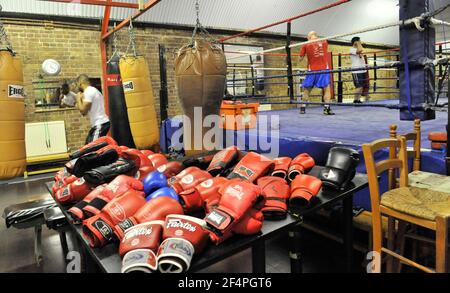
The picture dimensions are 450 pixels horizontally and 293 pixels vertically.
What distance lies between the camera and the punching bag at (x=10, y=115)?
2.57 metres

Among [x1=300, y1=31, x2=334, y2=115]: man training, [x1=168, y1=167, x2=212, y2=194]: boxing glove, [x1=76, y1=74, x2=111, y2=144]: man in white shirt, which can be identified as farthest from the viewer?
[x1=300, y1=31, x2=334, y2=115]: man training

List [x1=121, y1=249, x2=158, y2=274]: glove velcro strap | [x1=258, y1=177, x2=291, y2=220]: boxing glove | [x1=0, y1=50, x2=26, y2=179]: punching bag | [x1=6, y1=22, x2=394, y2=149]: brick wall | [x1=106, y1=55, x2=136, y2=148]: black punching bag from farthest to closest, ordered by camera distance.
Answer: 1. [x1=6, y1=22, x2=394, y2=149]: brick wall
2. [x1=106, y1=55, x2=136, y2=148]: black punching bag
3. [x1=0, y1=50, x2=26, y2=179]: punching bag
4. [x1=258, y1=177, x2=291, y2=220]: boxing glove
5. [x1=121, y1=249, x2=158, y2=274]: glove velcro strap

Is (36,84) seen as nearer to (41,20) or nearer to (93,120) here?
(41,20)

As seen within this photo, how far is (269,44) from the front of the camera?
8148 mm

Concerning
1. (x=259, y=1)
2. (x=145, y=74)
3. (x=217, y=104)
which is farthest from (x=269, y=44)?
(x=217, y=104)

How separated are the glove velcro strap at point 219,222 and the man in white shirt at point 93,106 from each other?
3.29 metres

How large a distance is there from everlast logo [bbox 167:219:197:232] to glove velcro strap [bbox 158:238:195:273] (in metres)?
0.07

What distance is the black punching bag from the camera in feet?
13.7

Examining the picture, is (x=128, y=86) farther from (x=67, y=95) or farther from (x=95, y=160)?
(x=95, y=160)

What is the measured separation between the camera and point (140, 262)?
1004 mm

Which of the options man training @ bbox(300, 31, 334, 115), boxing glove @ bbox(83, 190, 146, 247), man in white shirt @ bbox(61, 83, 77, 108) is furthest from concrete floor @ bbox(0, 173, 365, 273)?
man in white shirt @ bbox(61, 83, 77, 108)

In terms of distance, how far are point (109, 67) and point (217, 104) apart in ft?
8.04

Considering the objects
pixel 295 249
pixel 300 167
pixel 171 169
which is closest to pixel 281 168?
pixel 300 167

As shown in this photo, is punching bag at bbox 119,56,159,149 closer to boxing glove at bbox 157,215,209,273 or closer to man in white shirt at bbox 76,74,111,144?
man in white shirt at bbox 76,74,111,144
